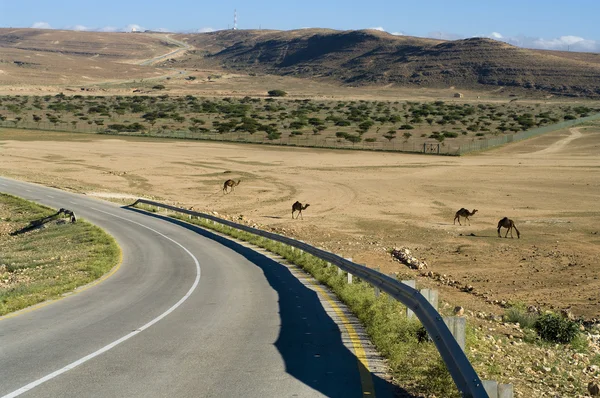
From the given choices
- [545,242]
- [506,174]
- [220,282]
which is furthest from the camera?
[506,174]

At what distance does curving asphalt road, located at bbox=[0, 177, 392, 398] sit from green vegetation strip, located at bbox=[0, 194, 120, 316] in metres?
0.77

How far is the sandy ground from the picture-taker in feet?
81.5

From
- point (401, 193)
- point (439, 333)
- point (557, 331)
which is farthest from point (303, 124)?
point (439, 333)

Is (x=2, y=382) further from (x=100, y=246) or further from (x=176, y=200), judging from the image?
(x=176, y=200)

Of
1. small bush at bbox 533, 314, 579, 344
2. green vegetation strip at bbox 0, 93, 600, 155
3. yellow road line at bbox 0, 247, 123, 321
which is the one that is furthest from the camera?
green vegetation strip at bbox 0, 93, 600, 155

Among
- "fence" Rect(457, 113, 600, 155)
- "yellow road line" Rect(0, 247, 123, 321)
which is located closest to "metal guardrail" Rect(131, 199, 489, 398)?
"yellow road line" Rect(0, 247, 123, 321)

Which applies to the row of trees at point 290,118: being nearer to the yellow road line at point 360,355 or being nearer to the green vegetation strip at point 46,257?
the green vegetation strip at point 46,257

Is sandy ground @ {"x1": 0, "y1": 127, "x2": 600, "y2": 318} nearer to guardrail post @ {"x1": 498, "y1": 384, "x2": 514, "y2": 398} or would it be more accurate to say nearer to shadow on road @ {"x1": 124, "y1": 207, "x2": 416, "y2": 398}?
shadow on road @ {"x1": 124, "y1": 207, "x2": 416, "y2": 398}

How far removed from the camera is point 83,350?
420 inches

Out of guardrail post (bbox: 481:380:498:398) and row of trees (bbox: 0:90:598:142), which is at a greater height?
guardrail post (bbox: 481:380:498:398)

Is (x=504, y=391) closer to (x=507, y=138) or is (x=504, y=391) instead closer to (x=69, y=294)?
(x=69, y=294)

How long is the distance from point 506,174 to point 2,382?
52.4 m

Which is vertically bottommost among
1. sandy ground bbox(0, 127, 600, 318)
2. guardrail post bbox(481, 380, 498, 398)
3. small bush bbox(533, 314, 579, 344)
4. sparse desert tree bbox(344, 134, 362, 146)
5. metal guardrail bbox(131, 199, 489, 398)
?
sandy ground bbox(0, 127, 600, 318)

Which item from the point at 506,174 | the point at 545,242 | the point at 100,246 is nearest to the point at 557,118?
the point at 506,174
